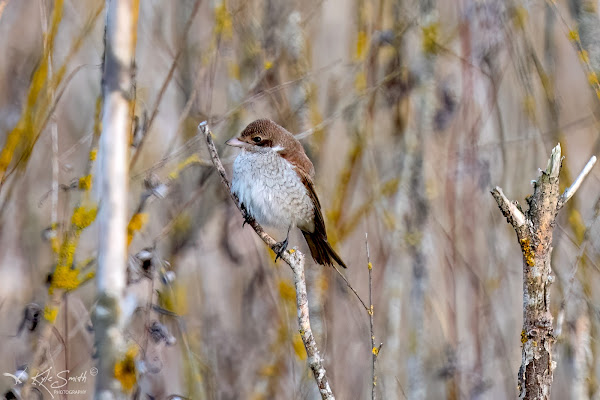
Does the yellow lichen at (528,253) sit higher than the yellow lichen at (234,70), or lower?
lower

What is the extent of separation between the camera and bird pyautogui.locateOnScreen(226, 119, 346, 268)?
9.40 feet

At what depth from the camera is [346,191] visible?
3.36 meters

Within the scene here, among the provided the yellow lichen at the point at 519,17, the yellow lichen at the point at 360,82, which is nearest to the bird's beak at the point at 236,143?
the yellow lichen at the point at 360,82

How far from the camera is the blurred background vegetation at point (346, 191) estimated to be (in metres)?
3.25

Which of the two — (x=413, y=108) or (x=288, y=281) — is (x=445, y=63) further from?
(x=288, y=281)

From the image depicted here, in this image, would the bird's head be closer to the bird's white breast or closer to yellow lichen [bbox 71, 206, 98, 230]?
the bird's white breast

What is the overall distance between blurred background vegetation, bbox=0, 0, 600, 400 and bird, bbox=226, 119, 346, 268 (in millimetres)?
292

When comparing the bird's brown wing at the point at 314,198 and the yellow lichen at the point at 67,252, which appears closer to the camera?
the yellow lichen at the point at 67,252

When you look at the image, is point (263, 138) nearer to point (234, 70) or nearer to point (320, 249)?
point (320, 249)

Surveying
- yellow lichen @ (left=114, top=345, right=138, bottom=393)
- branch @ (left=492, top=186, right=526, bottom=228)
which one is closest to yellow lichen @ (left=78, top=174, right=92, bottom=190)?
yellow lichen @ (left=114, top=345, right=138, bottom=393)

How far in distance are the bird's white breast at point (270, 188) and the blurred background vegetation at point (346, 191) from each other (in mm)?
288

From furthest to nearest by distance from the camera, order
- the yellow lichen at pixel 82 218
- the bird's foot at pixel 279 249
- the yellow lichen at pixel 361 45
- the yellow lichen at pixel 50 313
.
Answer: the yellow lichen at pixel 361 45 → the bird's foot at pixel 279 249 → the yellow lichen at pixel 50 313 → the yellow lichen at pixel 82 218

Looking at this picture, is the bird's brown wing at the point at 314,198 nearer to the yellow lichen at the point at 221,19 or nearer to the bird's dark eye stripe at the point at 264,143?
the bird's dark eye stripe at the point at 264,143

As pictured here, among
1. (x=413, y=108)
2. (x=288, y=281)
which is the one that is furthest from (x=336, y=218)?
(x=413, y=108)
